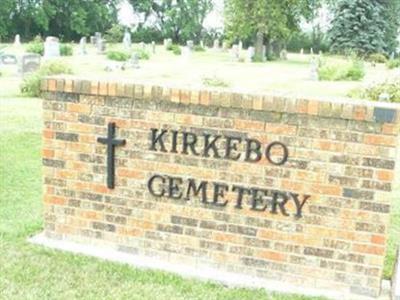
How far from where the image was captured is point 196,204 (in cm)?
492

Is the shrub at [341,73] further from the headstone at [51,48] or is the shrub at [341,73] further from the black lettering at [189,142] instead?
the black lettering at [189,142]

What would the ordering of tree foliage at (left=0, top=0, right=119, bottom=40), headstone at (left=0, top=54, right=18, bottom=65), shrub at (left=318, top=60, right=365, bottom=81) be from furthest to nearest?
tree foliage at (left=0, top=0, right=119, bottom=40), shrub at (left=318, top=60, right=365, bottom=81), headstone at (left=0, top=54, right=18, bottom=65)

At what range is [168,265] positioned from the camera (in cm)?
502

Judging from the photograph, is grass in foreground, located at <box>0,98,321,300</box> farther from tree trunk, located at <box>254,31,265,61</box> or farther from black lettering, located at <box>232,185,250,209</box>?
tree trunk, located at <box>254,31,265,61</box>

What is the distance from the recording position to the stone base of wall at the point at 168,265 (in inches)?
183

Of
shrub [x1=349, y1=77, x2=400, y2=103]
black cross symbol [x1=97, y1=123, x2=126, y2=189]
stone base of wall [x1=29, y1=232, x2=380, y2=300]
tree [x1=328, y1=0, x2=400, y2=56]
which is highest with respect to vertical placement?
tree [x1=328, y1=0, x2=400, y2=56]

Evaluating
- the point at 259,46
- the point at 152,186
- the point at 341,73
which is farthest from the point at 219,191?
the point at 259,46

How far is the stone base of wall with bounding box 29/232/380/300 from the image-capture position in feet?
15.3

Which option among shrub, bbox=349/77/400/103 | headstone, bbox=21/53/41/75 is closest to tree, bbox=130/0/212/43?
headstone, bbox=21/53/41/75

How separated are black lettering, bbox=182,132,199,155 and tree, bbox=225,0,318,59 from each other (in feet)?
108

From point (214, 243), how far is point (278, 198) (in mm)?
643

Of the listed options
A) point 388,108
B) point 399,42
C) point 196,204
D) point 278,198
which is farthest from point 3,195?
point 399,42

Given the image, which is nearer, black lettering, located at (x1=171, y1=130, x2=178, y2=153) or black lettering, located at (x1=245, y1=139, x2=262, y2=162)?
black lettering, located at (x1=245, y1=139, x2=262, y2=162)

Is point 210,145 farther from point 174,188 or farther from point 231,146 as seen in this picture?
point 174,188
